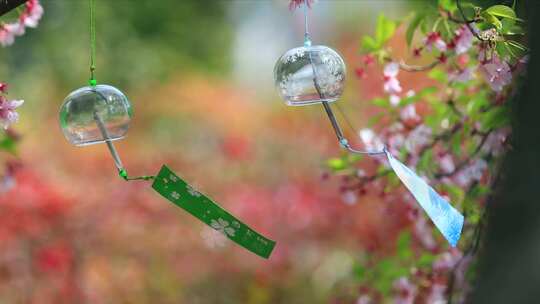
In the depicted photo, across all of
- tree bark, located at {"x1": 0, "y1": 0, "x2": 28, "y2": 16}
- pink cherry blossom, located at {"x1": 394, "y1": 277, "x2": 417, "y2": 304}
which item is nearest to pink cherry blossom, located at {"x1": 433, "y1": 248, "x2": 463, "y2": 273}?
pink cherry blossom, located at {"x1": 394, "y1": 277, "x2": 417, "y2": 304}

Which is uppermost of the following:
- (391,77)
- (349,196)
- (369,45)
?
(369,45)

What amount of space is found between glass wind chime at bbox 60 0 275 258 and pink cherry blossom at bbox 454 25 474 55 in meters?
0.80

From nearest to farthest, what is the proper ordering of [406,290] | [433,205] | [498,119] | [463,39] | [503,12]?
[433,205], [503,12], [498,119], [463,39], [406,290]

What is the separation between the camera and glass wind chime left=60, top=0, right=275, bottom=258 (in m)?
1.67

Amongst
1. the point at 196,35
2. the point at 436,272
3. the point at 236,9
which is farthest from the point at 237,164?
the point at 236,9

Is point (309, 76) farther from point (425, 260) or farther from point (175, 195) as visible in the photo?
point (425, 260)

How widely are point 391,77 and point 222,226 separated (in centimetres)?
102

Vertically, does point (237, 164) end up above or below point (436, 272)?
below

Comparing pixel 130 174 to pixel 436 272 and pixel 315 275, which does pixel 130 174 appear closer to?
pixel 315 275

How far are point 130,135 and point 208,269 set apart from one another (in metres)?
2.28

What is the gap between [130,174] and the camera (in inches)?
195

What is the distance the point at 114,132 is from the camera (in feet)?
5.86

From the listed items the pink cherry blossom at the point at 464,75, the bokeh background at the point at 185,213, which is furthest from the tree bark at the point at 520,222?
the bokeh background at the point at 185,213

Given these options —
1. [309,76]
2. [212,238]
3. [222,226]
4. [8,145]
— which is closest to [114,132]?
[222,226]
